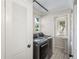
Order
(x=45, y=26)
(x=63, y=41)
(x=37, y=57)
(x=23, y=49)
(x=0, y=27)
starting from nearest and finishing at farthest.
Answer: (x=0, y=27), (x=23, y=49), (x=37, y=57), (x=63, y=41), (x=45, y=26)

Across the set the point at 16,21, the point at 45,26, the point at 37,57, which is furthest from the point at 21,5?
the point at 45,26

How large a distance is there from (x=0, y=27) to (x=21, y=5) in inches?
24.3

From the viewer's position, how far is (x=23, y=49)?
154 cm

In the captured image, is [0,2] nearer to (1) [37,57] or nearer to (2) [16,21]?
(2) [16,21]

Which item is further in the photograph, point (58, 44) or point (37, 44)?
point (58, 44)

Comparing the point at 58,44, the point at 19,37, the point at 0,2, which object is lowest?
the point at 58,44

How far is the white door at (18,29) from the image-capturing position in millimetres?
1216

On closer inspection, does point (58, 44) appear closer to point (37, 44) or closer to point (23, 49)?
point (37, 44)

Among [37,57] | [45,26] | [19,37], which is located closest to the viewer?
[19,37]

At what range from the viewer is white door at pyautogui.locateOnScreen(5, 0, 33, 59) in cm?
122

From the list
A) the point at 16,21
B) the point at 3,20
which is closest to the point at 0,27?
the point at 3,20

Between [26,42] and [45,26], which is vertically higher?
[45,26]

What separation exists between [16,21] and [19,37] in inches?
11.6

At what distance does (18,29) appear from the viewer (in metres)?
1.41
